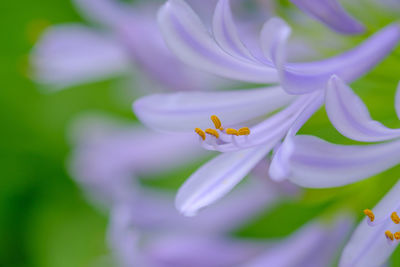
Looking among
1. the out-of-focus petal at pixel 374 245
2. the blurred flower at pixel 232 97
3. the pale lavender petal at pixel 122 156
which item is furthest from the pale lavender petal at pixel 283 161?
the pale lavender petal at pixel 122 156

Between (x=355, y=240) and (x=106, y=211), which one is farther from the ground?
(x=106, y=211)

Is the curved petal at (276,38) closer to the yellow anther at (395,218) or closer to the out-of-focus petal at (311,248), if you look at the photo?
the yellow anther at (395,218)

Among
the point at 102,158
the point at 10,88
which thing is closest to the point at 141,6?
the point at 102,158

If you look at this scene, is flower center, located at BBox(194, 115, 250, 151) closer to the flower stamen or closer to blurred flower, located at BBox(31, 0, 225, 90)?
the flower stamen

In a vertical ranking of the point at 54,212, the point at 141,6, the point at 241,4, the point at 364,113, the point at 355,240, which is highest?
the point at 141,6

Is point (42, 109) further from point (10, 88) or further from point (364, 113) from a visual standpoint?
point (364, 113)

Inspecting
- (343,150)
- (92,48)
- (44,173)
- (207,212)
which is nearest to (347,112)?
(343,150)
